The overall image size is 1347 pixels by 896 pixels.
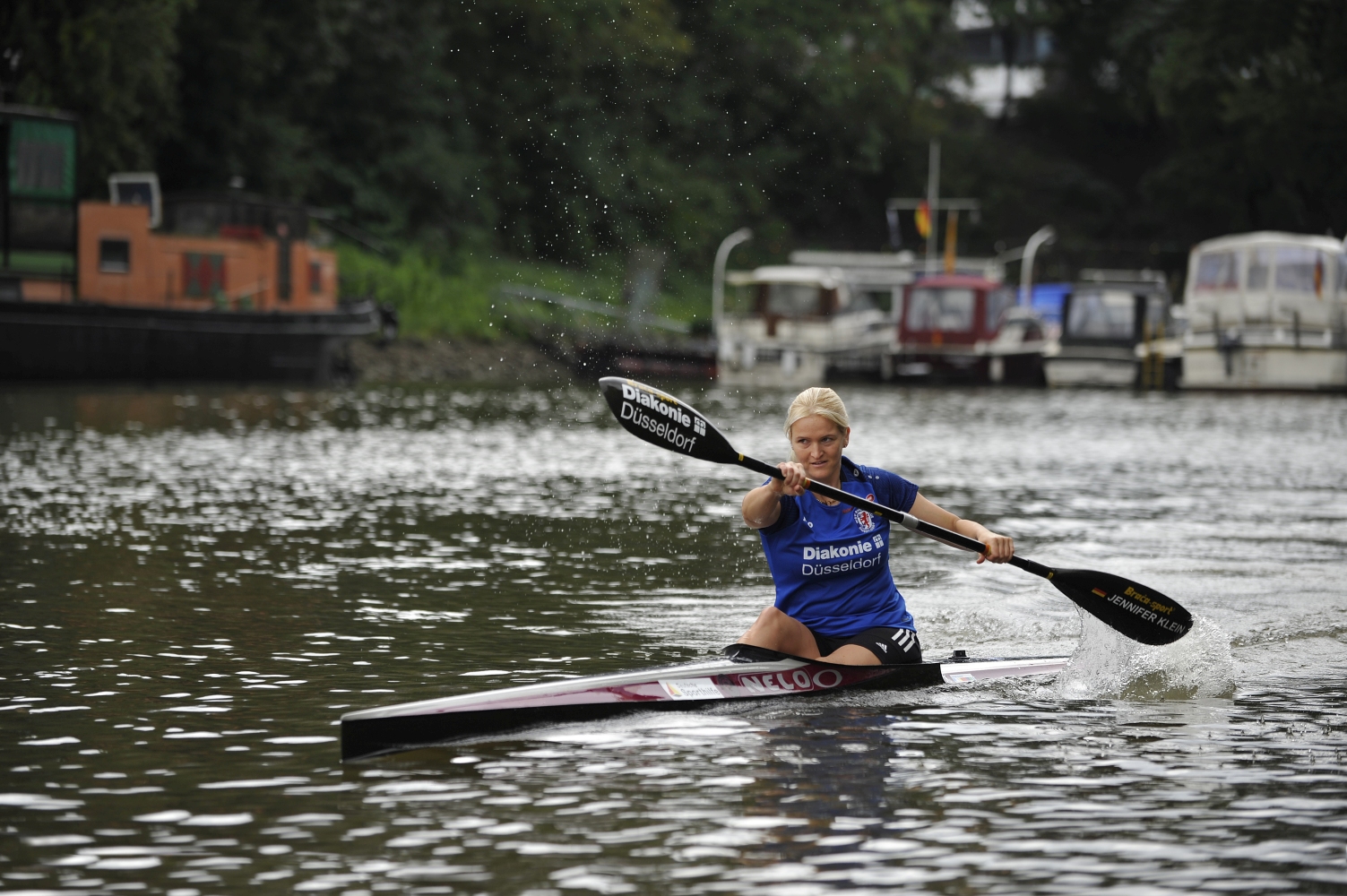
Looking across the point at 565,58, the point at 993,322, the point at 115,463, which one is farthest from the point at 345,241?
the point at 115,463

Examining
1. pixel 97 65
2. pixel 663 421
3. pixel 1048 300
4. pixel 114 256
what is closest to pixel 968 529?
pixel 663 421

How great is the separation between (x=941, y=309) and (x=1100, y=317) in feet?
14.2

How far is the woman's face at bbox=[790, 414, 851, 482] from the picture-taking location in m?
7.59

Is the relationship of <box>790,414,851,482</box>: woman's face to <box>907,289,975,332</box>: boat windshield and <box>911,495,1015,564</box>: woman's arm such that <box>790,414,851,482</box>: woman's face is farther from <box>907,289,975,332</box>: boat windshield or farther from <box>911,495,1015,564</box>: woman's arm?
<box>907,289,975,332</box>: boat windshield

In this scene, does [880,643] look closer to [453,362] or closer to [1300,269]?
[1300,269]

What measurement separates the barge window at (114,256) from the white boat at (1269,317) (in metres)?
22.5

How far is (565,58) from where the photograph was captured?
54500mm

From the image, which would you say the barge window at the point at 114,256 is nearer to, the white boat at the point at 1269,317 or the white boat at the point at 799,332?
the white boat at the point at 799,332

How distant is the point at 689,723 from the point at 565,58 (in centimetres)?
4857

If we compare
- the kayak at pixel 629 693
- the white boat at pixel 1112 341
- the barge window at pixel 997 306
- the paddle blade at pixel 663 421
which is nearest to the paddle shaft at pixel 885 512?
the paddle blade at pixel 663 421

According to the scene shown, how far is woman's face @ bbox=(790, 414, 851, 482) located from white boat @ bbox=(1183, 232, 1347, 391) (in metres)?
34.9

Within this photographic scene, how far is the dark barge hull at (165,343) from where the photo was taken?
105 ft

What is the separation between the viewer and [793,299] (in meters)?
48.4

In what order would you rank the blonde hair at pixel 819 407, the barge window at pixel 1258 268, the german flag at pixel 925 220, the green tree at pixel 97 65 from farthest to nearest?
the german flag at pixel 925 220 → the barge window at pixel 1258 268 → the green tree at pixel 97 65 → the blonde hair at pixel 819 407
